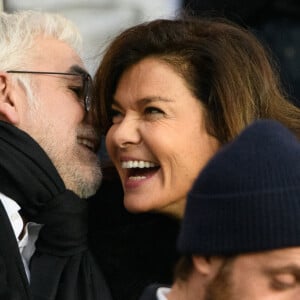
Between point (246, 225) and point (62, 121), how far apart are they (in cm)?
158

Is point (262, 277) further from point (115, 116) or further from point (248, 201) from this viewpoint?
point (115, 116)

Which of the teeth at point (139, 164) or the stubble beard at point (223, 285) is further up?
the stubble beard at point (223, 285)

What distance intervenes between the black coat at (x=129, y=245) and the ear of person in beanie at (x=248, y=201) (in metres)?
1.23

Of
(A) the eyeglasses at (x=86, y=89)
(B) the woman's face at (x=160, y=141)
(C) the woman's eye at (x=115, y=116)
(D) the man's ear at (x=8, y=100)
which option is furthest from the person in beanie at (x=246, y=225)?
(A) the eyeglasses at (x=86, y=89)

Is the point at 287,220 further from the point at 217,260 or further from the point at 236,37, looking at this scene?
the point at 236,37

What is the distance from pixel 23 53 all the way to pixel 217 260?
1.75 metres

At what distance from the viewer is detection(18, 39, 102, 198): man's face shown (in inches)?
135

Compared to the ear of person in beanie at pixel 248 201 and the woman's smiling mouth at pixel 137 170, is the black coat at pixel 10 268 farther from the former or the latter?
the ear of person in beanie at pixel 248 201

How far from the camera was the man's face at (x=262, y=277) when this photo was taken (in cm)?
199

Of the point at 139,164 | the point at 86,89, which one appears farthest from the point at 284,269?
the point at 86,89

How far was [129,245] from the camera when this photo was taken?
346cm

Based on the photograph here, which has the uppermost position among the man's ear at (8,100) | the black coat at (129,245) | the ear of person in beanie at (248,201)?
the ear of person in beanie at (248,201)

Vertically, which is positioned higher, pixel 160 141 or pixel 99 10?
pixel 160 141

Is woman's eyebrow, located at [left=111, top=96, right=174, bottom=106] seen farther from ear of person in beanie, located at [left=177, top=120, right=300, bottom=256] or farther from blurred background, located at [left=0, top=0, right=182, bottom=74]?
blurred background, located at [left=0, top=0, right=182, bottom=74]
